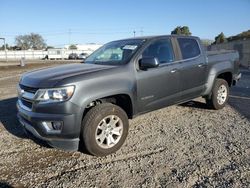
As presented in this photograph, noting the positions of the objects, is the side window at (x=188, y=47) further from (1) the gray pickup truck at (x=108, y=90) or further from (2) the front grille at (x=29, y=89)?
(2) the front grille at (x=29, y=89)

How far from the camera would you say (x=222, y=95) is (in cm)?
706

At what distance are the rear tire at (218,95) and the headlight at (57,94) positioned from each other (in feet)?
12.7

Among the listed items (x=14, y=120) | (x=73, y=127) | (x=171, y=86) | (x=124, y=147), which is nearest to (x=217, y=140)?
(x=171, y=86)

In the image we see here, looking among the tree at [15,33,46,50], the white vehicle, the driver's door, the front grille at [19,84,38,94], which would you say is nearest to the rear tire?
the driver's door

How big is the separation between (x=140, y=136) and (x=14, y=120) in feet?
9.72

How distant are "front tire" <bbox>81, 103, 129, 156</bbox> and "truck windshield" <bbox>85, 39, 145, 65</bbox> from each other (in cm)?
93

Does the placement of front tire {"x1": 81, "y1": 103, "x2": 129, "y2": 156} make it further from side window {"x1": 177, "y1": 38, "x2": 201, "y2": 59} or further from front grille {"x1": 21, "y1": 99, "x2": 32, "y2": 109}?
side window {"x1": 177, "y1": 38, "x2": 201, "y2": 59}

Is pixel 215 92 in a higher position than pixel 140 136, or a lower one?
higher

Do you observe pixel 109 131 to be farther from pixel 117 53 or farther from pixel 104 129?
pixel 117 53

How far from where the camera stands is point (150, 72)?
5020 mm

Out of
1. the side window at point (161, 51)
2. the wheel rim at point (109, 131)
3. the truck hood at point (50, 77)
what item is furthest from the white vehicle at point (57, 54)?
the wheel rim at point (109, 131)

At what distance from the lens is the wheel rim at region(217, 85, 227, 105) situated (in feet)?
22.8

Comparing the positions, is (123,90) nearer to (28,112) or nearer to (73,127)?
(73,127)

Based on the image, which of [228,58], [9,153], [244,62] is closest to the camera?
[9,153]
